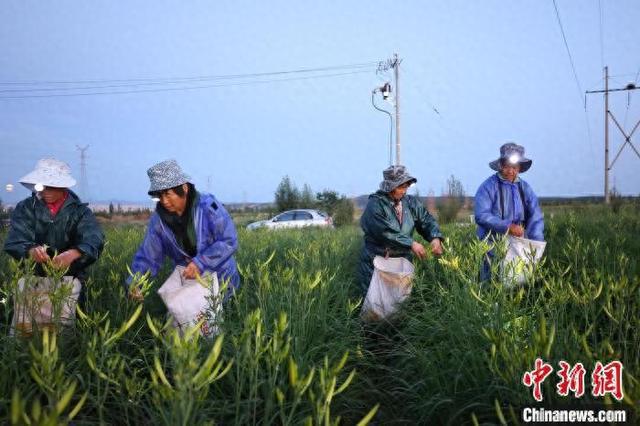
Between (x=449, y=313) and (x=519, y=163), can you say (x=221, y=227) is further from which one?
(x=519, y=163)

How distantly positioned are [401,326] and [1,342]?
2690mm

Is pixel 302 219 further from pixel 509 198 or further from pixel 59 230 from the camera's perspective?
pixel 59 230

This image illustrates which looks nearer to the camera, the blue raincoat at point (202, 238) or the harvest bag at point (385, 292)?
the blue raincoat at point (202, 238)

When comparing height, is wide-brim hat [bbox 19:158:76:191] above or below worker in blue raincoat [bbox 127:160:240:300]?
above

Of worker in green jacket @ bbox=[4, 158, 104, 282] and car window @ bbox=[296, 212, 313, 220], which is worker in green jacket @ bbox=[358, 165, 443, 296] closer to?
worker in green jacket @ bbox=[4, 158, 104, 282]

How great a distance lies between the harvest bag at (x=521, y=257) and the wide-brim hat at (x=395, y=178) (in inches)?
37.6

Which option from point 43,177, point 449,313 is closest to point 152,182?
point 43,177

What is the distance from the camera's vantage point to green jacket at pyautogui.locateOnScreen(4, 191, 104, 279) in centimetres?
274

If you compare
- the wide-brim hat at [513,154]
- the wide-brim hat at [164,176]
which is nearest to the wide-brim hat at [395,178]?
the wide-brim hat at [513,154]

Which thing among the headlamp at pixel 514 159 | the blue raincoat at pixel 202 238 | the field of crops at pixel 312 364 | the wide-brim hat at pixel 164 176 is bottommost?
the field of crops at pixel 312 364

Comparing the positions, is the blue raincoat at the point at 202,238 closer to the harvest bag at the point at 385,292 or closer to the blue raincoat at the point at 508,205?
the harvest bag at the point at 385,292

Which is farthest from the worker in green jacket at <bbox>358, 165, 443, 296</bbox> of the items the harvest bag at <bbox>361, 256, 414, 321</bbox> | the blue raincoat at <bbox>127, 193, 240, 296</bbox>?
the blue raincoat at <bbox>127, 193, 240, 296</bbox>

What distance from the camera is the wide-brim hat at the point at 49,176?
2.70 metres

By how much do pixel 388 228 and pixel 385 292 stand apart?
0.51 metres
